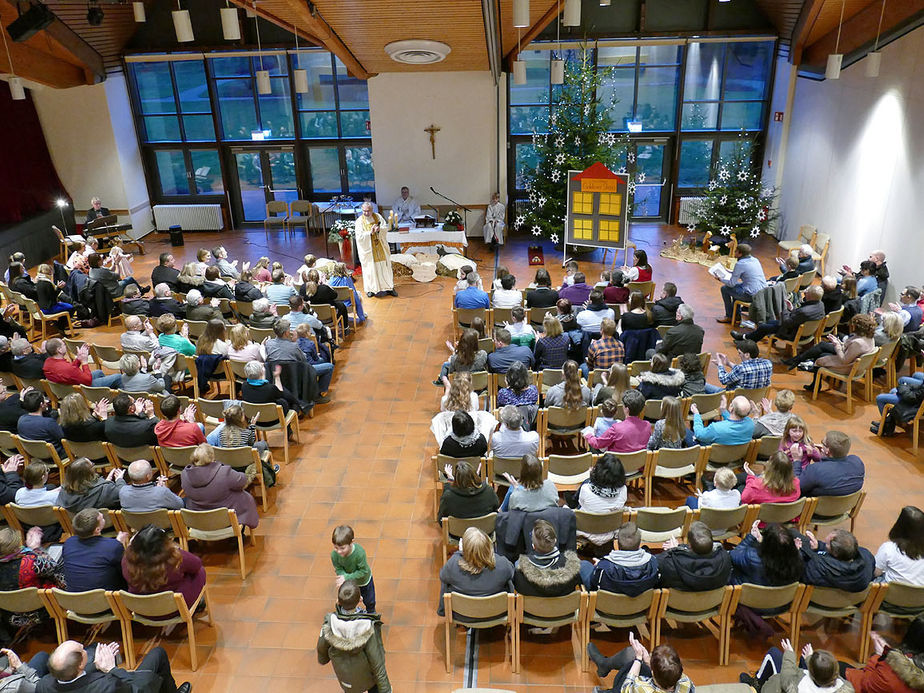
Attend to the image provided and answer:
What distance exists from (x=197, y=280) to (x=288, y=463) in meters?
4.32

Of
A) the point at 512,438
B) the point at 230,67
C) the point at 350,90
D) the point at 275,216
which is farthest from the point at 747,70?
the point at 512,438

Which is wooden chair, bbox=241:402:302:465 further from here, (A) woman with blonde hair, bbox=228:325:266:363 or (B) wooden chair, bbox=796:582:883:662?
(B) wooden chair, bbox=796:582:883:662

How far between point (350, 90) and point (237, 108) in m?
2.65

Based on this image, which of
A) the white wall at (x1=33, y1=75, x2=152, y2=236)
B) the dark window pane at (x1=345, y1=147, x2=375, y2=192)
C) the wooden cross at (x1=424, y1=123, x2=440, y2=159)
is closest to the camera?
A: the wooden cross at (x1=424, y1=123, x2=440, y2=159)

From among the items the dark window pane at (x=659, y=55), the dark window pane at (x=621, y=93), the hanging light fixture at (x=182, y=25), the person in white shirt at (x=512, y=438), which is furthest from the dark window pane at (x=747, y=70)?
the person in white shirt at (x=512, y=438)

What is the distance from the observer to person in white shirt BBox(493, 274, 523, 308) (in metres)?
9.35

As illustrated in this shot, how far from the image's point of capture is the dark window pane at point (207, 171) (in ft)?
55.5

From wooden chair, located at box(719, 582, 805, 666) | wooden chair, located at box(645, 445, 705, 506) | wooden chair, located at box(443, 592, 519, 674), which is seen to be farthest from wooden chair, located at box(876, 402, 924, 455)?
wooden chair, located at box(443, 592, 519, 674)

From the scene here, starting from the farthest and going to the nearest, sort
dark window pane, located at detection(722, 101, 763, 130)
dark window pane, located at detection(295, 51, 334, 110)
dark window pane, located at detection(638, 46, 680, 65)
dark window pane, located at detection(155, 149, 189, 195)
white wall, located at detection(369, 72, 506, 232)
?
dark window pane, located at detection(155, 149, 189, 195), dark window pane, located at detection(295, 51, 334, 110), dark window pane, located at detection(722, 101, 763, 130), dark window pane, located at detection(638, 46, 680, 65), white wall, located at detection(369, 72, 506, 232)

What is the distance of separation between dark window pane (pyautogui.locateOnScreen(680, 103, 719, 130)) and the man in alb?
7.76 m

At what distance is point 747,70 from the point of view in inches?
607

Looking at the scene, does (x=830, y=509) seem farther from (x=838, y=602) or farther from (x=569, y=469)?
(x=569, y=469)

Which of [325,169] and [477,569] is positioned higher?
[325,169]

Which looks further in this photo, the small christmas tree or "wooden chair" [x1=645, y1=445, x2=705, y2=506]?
the small christmas tree
